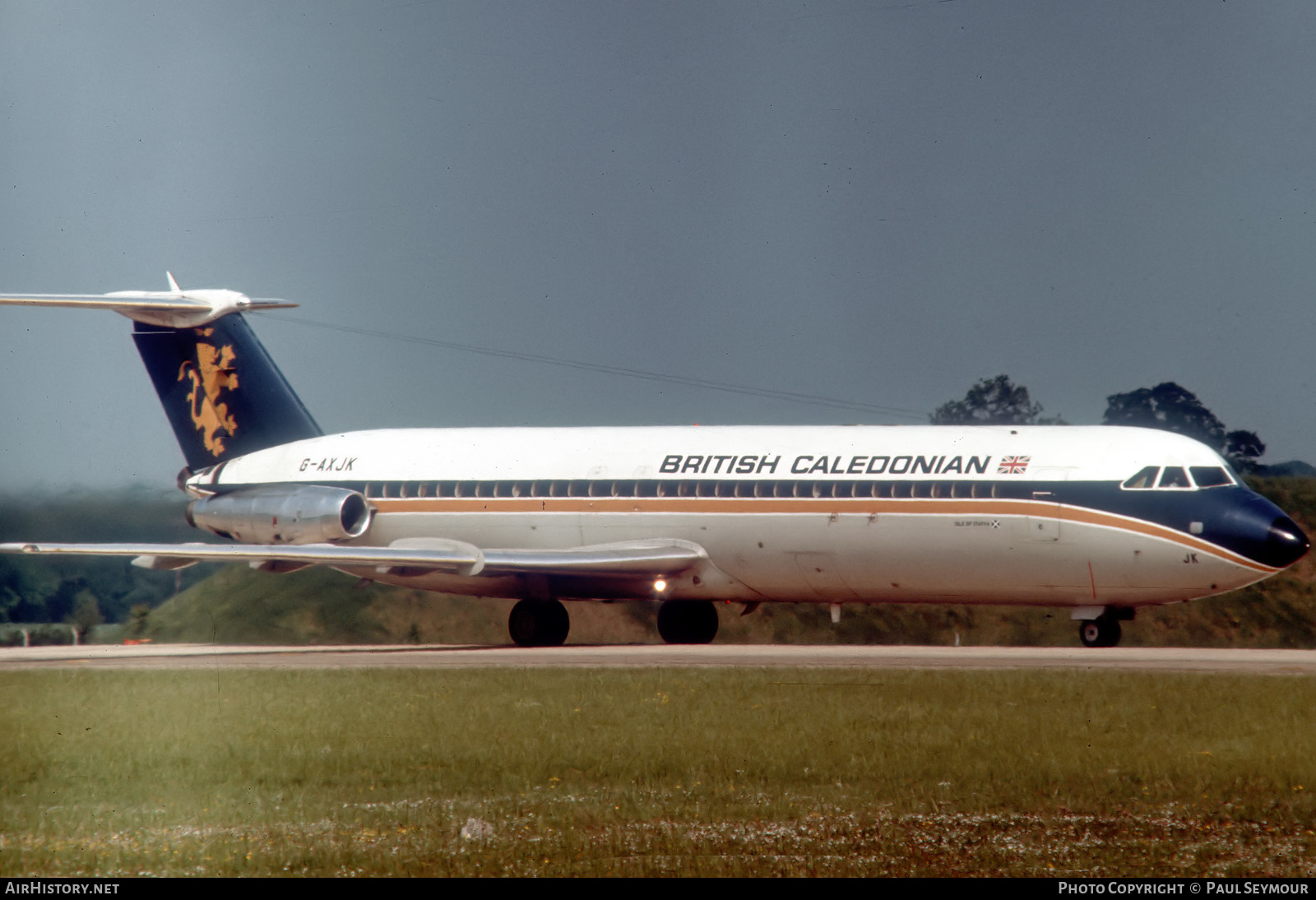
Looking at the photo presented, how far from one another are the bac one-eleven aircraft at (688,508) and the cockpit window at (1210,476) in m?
0.04

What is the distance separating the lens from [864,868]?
9.58 m

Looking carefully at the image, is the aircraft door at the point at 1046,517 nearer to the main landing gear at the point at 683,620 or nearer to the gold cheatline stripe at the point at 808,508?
the gold cheatline stripe at the point at 808,508

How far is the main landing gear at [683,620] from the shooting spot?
33.1 meters

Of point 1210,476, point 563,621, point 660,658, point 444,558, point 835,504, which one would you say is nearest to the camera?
point 660,658

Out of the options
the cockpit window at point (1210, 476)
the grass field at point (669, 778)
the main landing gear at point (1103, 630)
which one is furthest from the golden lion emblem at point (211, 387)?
the cockpit window at point (1210, 476)

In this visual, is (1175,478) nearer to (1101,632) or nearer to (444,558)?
(1101,632)

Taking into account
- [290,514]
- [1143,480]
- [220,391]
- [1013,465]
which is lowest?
[290,514]

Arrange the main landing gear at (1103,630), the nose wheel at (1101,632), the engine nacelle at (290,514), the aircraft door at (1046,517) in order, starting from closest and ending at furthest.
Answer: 1. the aircraft door at (1046,517)
2. the main landing gear at (1103,630)
3. the nose wheel at (1101,632)
4. the engine nacelle at (290,514)

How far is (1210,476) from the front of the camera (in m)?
27.3

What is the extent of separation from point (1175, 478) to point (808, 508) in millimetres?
6306

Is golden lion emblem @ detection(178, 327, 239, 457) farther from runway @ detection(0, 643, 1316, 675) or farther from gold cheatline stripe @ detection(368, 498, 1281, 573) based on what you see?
runway @ detection(0, 643, 1316, 675)

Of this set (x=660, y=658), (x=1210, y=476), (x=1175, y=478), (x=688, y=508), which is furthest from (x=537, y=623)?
(x=1210, y=476)

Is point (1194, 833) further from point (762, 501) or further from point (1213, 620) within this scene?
point (1213, 620)

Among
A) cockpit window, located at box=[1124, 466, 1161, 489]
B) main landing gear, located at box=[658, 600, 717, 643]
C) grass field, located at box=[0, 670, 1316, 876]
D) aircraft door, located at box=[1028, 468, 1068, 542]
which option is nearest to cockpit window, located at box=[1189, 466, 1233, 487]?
cockpit window, located at box=[1124, 466, 1161, 489]
